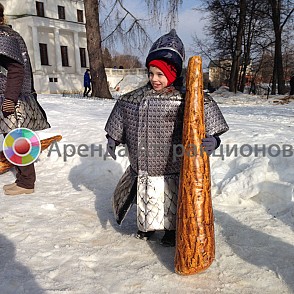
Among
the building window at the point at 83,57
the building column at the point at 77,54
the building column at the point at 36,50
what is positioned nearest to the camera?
the building column at the point at 36,50

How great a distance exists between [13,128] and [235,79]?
18.0 m

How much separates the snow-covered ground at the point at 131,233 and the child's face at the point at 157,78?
1.21m

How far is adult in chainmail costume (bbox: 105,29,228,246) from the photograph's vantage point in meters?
2.26

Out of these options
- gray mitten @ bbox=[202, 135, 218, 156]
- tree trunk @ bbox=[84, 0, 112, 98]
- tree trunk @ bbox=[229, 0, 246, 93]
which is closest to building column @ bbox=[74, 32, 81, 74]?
tree trunk @ bbox=[229, 0, 246, 93]

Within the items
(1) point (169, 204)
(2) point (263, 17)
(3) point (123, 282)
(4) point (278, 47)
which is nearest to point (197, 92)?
(1) point (169, 204)

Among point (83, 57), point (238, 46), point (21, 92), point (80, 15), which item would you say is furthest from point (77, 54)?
point (21, 92)

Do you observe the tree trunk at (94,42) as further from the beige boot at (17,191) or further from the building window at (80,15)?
the building window at (80,15)

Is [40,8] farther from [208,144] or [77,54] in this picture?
[208,144]

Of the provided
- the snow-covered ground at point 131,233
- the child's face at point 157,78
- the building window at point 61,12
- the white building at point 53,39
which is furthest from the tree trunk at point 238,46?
the child's face at point 157,78

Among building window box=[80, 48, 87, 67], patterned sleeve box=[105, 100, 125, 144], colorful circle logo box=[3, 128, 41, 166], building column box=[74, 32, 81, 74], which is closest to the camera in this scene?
patterned sleeve box=[105, 100, 125, 144]

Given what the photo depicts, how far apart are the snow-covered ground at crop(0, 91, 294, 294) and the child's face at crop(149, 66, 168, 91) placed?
1.21 m

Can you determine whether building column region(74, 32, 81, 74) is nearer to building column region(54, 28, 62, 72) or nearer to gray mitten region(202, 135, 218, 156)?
building column region(54, 28, 62, 72)

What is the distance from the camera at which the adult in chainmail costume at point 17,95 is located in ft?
10.1

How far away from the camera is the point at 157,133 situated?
2342 millimetres
